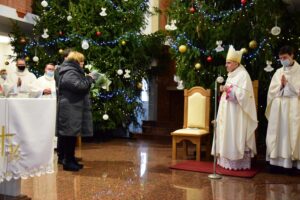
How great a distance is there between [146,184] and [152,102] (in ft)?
15.6

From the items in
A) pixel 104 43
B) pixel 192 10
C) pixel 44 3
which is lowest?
pixel 104 43

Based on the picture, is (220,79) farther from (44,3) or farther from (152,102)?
(44,3)

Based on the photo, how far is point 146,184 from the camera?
4297 mm

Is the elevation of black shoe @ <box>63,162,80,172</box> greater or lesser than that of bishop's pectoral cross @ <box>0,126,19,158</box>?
lesser

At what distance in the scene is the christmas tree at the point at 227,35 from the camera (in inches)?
222

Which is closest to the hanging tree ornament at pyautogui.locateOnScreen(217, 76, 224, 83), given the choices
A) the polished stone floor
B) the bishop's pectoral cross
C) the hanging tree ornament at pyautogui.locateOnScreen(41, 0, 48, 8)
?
the polished stone floor

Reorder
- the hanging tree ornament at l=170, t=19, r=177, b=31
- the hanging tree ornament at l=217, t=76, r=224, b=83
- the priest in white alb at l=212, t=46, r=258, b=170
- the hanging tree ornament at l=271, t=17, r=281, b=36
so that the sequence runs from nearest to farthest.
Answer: the priest in white alb at l=212, t=46, r=258, b=170 < the hanging tree ornament at l=271, t=17, r=281, b=36 < the hanging tree ornament at l=217, t=76, r=224, b=83 < the hanging tree ornament at l=170, t=19, r=177, b=31

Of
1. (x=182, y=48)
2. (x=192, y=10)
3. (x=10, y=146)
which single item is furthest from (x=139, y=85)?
(x=10, y=146)

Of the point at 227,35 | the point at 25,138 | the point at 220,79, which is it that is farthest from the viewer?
the point at 227,35

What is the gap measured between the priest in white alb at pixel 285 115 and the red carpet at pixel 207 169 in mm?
383

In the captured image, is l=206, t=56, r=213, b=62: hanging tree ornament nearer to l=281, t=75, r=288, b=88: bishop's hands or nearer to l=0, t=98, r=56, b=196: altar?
l=281, t=75, r=288, b=88: bishop's hands

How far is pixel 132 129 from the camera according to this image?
8.76 m

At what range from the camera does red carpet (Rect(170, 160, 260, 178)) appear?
483 centimetres

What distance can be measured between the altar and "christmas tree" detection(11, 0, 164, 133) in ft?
13.6
